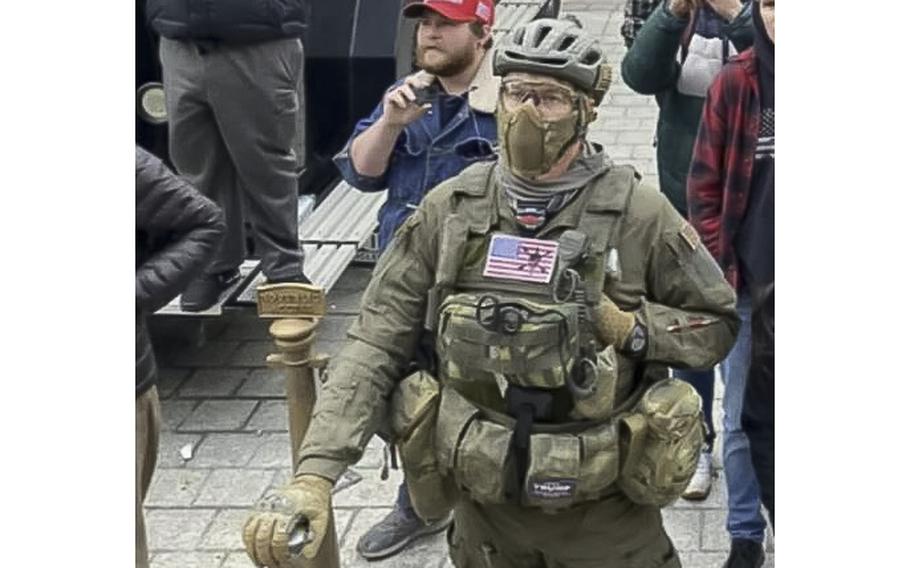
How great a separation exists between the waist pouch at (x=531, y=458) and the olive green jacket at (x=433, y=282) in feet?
0.56

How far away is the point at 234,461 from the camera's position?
6.22m

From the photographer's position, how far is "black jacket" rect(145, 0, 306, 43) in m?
6.45

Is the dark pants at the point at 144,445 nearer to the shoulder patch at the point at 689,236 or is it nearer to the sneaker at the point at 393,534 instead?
the sneaker at the point at 393,534


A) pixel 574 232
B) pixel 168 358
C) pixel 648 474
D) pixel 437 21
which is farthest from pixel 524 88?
pixel 168 358

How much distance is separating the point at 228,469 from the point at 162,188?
2.22m

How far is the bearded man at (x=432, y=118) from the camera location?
461 centimetres

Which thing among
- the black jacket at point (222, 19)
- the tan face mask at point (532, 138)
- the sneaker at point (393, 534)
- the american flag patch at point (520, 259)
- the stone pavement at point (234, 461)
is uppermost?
the tan face mask at point (532, 138)

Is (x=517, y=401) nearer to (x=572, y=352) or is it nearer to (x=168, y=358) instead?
(x=572, y=352)

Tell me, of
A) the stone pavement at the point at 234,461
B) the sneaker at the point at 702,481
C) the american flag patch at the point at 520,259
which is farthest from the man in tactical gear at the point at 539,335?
the sneaker at the point at 702,481

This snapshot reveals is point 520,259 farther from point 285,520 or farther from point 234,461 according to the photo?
point 234,461

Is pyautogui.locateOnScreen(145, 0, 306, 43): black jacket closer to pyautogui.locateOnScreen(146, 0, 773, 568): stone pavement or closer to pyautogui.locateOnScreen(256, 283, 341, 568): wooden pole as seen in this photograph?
pyautogui.locateOnScreen(146, 0, 773, 568): stone pavement

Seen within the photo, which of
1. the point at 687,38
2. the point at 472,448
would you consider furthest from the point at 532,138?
the point at 687,38

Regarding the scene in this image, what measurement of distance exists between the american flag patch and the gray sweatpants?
3.29 meters

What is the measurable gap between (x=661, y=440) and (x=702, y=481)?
225cm
